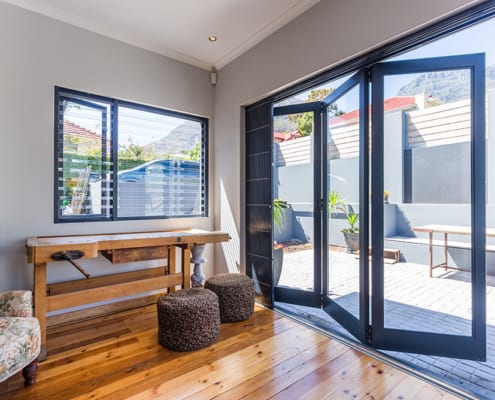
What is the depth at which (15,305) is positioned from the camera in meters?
1.85

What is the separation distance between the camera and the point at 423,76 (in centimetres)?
200

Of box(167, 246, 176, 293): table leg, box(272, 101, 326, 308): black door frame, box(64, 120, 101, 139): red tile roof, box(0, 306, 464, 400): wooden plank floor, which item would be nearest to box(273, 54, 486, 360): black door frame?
box(272, 101, 326, 308): black door frame

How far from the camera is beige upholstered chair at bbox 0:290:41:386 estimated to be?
4.75 ft

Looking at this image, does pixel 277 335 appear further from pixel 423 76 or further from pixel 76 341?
pixel 423 76

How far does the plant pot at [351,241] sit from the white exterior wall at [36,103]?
2.26 metres

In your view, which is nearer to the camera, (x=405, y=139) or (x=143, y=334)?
(x=405, y=139)

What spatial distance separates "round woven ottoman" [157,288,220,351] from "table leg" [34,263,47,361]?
825 mm

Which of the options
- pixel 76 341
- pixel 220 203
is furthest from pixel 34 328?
pixel 220 203

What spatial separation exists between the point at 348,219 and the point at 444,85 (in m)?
1.19

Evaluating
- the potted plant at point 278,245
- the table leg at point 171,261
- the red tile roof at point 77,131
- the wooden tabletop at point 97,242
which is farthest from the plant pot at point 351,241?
the red tile roof at point 77,131

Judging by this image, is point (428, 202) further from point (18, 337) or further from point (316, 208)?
point (18, 337)

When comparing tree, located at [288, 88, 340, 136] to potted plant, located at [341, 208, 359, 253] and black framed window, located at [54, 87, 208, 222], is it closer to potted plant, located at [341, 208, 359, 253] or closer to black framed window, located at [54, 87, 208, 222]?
potted plant, located at [341, 208, 359, 253]

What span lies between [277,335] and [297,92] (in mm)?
2221

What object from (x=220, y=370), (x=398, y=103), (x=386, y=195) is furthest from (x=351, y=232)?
(x=220, y=370)
